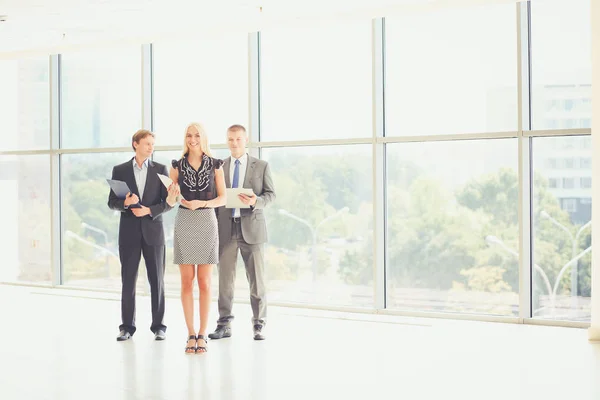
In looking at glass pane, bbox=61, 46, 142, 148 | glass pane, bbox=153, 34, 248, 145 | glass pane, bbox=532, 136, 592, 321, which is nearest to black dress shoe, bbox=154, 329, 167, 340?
glass pane, bbox=153, 34, 248, 145

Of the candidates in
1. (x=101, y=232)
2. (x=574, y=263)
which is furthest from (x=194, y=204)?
(x=101, y=232)

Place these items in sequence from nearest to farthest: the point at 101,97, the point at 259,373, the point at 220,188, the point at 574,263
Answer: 1. the point at 259,373
2. the point at 220,188
3. the point at 574,263
4. the point at 101,97

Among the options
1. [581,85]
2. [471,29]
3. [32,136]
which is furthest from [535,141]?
[32,136]

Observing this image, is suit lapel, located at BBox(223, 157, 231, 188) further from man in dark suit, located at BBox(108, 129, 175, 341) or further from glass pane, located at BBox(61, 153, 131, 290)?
glass pane, located at BBox(61, 153, 131, 290)

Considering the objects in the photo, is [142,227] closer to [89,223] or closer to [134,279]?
[134,279]

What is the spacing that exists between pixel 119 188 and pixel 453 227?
311cm

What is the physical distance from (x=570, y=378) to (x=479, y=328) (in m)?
1.83

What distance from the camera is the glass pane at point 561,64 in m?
6.78

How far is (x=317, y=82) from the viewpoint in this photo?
8.09 metres

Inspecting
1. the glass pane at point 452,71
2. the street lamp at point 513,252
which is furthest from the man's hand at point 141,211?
the street lamp at point 513,252

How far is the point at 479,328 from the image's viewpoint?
6793mm

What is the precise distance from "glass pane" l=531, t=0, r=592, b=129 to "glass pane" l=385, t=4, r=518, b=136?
0.70 feet

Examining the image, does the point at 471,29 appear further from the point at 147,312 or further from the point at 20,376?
the point at 20,376

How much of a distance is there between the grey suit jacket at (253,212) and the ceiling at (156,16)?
168cm
